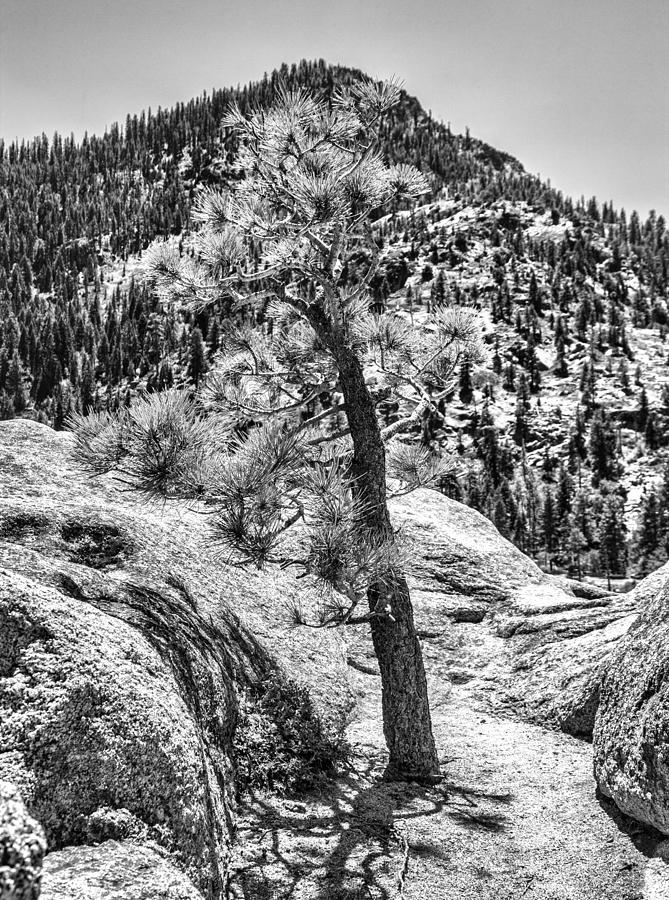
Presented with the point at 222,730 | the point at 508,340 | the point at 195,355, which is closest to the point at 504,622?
→ the point at 222,730

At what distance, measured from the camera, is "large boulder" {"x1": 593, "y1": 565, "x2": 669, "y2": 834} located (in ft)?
11.3

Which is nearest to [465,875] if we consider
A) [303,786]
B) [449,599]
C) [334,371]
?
[303,786]

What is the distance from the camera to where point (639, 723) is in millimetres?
3754

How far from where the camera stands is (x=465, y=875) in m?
3.75

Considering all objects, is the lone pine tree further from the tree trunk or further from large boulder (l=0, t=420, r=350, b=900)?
large boulder (l=0, t=420, r=350, b=900)

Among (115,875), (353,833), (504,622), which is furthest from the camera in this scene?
(504,622)

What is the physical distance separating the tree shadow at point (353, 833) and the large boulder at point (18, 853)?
2483 mm

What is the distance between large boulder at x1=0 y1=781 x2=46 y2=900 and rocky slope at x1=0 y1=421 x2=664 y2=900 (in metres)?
0.93

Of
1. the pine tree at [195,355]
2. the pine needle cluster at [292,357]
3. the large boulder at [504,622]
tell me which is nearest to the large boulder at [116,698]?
the pine needle cluster at [292,357]

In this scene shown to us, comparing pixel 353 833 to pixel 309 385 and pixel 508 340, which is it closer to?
pixel 309 385

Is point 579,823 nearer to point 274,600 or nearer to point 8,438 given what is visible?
point 274,600

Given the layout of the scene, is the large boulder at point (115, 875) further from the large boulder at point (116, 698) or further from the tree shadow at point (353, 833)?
the tree shadow at point (353, 833)

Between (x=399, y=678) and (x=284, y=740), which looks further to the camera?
(x=399, y=678)

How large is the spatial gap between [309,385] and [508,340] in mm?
154580
